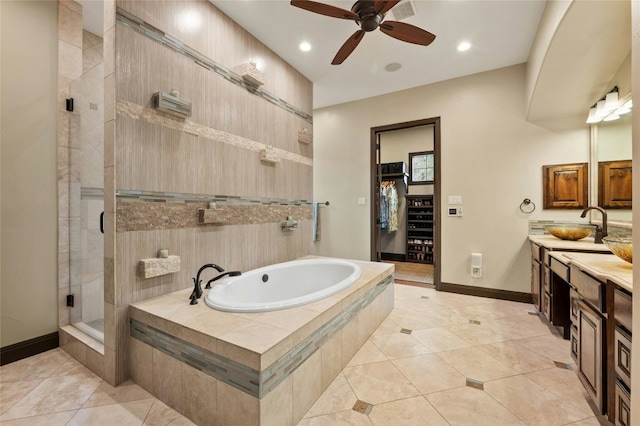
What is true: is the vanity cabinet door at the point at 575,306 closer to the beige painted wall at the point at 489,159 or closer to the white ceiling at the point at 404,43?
the beige painted wall at the point at 489,159

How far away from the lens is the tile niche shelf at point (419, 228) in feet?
17.9

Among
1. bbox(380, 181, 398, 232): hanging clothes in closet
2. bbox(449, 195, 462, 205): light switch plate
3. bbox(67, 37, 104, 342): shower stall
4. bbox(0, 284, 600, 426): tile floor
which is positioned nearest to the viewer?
bbox(0, 284, 600, 426): tile floor

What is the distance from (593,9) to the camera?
5.27 feet

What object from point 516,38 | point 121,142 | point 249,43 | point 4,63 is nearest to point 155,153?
point 121,142

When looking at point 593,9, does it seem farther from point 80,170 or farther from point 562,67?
point 80,170

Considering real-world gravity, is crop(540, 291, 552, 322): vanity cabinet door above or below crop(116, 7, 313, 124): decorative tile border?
below

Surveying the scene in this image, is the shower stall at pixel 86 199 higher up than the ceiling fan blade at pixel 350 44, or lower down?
lower down

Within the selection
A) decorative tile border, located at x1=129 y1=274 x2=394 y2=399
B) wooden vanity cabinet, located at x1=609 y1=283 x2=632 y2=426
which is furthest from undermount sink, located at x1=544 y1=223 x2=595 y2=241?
decorative tile border, located at x1=129 y1=274 x2=394 y2=399

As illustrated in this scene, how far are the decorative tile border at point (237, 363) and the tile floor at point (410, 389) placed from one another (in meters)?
0.31

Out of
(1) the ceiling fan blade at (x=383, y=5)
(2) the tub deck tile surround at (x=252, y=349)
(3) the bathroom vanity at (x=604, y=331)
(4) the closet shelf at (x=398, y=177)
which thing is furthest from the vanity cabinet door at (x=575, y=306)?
(4) the closet shelf at (x=398, y=177)

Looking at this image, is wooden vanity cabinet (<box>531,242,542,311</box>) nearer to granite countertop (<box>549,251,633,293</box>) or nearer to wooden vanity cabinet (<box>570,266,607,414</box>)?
granite countertop (<box>549,251,633,293</box>)

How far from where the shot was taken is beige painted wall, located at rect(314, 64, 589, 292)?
3.10 meters

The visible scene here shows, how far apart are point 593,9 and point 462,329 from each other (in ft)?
7.96

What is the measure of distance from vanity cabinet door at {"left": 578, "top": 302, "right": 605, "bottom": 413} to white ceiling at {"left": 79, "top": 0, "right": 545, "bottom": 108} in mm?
2390
